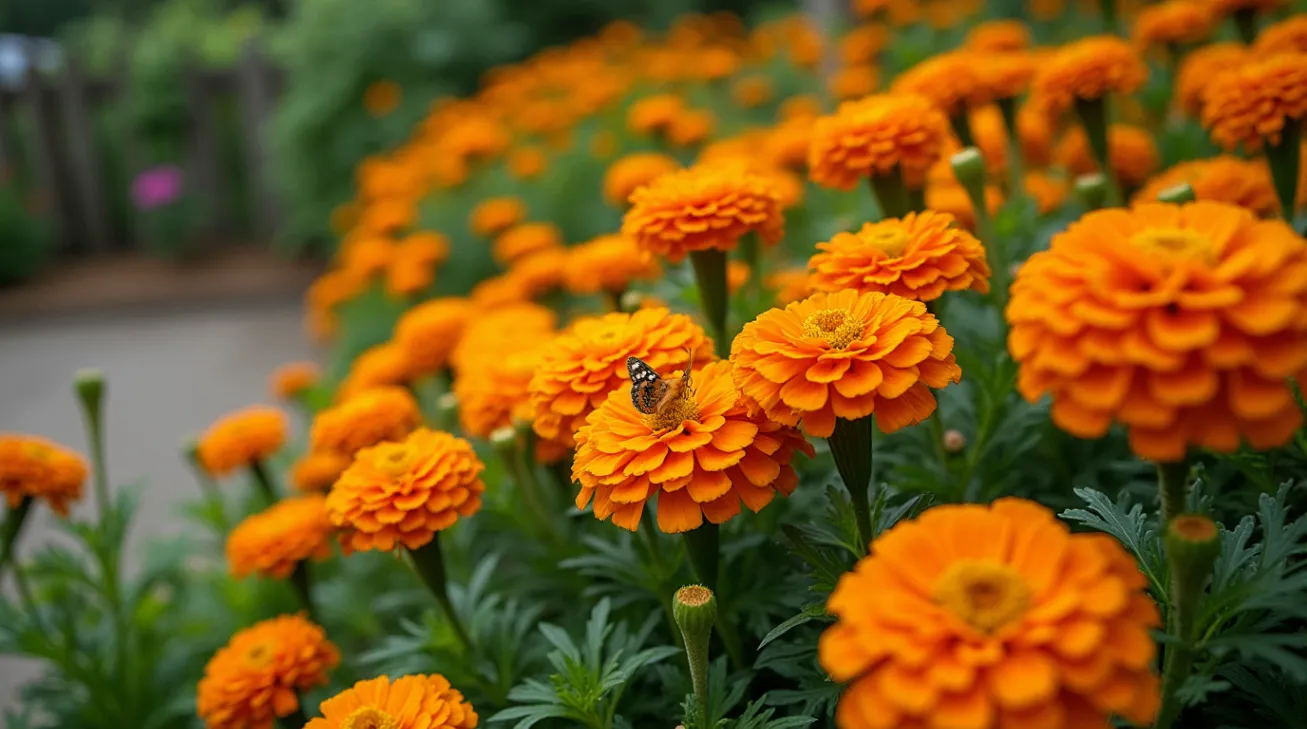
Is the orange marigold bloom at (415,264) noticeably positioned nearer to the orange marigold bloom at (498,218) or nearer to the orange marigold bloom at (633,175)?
the orange marigold bloom at (498,218)

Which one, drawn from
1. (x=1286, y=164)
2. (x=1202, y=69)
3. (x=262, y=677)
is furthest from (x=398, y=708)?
(x=1202, y=69)

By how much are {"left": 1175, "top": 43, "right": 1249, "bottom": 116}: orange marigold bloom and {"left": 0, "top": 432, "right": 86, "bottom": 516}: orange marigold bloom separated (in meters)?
2.68

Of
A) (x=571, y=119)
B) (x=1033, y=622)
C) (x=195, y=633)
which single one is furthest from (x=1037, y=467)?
(x=571, y=119)

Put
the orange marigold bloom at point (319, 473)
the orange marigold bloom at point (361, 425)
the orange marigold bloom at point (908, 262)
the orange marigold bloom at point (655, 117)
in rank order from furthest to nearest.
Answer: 1. the orange marigold bloom at point (655, 117)
2. the orange marigold bloom at point (319, 473)
3. the orange marigold bloom at point (361, 425)
4. the orange marigold bloom at point (908, 262)

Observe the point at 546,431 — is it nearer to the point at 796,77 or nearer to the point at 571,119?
the point at 571,119

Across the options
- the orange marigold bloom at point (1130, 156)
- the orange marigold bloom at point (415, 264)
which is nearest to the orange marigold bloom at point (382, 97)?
the orange marigold bloom at point (415, 264)

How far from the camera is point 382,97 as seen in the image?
6.81m

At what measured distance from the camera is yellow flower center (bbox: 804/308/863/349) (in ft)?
3.64

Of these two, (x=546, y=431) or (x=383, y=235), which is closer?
(x=546, y=431)

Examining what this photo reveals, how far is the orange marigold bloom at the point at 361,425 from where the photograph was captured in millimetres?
1904

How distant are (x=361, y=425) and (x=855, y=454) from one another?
115cm

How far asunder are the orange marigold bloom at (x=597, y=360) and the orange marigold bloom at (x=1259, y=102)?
1.07 m

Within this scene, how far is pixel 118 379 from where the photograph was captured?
21.2 ft

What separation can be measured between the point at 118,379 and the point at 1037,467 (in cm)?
659
